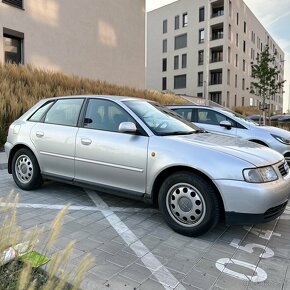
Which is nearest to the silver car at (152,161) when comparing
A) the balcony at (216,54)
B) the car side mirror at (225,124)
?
the car side mirror at (225,124)

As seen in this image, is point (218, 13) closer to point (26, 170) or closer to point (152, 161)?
point (26, 170)

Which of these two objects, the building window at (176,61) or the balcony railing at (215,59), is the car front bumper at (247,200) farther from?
the building window at (176,61)

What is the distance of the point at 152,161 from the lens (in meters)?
3.89

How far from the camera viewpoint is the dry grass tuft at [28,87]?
958cm

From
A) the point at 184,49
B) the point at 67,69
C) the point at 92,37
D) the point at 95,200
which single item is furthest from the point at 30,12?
the point at 184,49

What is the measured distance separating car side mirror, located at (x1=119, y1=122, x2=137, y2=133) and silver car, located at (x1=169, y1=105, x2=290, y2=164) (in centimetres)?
417

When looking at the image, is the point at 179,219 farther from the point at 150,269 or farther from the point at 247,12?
the point at 247,12

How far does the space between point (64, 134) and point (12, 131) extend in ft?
4.20

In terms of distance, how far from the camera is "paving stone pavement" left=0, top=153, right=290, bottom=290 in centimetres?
280

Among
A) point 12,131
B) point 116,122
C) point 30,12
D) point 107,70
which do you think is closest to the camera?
point 116,122

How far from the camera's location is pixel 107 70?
21.4 m

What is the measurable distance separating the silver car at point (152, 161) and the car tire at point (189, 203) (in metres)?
0.01

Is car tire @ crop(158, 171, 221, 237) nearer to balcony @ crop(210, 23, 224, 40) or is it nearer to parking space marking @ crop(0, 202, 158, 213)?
parking space marking @ crop(0, 202, 158, 213)

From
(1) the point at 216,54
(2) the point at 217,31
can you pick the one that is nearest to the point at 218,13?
(2) the point at 217,31
